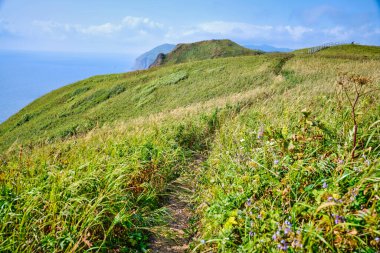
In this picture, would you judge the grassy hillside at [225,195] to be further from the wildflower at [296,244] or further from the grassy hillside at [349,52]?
the grassy hillside at [349,52]

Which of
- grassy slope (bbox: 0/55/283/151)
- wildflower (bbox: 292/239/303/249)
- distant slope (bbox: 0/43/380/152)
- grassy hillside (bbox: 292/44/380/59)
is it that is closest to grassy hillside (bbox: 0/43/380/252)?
wildflower (bbox: 292/239/303/249)

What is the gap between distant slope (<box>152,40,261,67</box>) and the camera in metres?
69.9

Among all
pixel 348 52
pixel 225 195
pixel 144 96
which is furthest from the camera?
pixel 348 52

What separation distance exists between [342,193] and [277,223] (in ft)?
2.79

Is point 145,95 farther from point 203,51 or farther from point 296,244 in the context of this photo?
point 203,51

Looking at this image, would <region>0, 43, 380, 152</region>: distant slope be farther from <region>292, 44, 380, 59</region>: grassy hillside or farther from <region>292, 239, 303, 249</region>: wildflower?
<region>292, 239, 303, 249</region>: wildflower

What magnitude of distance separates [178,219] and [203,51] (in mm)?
72554

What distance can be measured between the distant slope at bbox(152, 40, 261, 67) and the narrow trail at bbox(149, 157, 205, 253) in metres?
66.0

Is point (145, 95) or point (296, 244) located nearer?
point (296, 244)

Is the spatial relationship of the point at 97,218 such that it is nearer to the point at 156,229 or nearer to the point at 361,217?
the point at 156,229

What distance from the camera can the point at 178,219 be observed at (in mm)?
4672

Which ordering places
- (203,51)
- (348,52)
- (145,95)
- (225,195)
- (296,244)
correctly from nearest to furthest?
(296,244)
(225,195)
(145,95)
(348,52)
(203,51)

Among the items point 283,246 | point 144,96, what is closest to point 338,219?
point 283,246

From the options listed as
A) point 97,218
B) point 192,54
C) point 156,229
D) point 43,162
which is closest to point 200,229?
point 156,229
